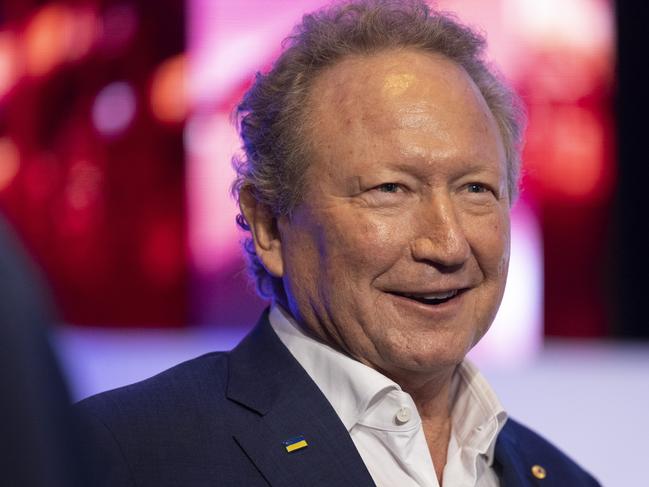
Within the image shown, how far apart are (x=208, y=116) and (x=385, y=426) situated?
8.27 feet

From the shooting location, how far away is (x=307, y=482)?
5.07ft

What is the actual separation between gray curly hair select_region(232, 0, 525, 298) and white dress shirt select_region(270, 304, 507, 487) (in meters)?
0.19

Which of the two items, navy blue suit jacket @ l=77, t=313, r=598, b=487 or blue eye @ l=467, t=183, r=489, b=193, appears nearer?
navy blue suit jacket @ l=77, t=313, r=598, b=487

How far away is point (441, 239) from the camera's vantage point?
165 centimetres

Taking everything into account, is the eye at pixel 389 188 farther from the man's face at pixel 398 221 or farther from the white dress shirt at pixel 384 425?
the white dress shirt at pixel 384 425

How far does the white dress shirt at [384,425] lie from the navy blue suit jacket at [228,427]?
0.03 m

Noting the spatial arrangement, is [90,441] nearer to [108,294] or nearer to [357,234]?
[357,234]

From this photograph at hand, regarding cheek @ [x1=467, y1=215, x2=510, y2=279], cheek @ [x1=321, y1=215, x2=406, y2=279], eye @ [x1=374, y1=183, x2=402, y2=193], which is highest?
eye @ [x1=374, y1=183, x2=402, y2=193]

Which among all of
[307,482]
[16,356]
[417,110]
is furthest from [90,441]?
[417,110]

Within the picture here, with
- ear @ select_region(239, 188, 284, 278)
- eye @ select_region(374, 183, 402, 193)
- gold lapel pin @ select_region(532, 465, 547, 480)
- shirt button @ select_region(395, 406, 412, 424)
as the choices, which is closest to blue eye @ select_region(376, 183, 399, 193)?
eye @ select_region(374, 183, 402, 193)

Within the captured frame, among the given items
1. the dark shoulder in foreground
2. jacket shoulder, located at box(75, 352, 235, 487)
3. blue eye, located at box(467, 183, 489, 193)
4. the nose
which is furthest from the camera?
the dark shoulder in foreground

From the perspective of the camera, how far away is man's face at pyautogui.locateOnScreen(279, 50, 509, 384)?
5.47 feet

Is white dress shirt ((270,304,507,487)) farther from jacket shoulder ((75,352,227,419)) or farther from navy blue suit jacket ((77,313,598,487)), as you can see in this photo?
jacket shoulder ((75,352,227,419))

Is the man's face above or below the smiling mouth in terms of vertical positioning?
above
